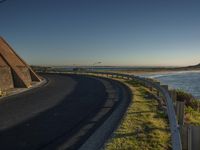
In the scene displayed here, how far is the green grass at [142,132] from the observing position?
307 inches

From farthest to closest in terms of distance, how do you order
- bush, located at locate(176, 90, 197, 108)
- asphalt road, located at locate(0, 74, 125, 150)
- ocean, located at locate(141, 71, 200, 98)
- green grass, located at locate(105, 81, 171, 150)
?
ocean, located at locate(141, 71, 200, 98), bush, located at locate(176, 90, 197, 108), asphalt road, located at locate(0, 74, 125, 150), green grass, located at locate(105, 81, 171, 150)

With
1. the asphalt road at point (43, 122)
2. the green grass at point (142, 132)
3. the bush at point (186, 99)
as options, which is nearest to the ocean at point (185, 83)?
the bush at point (186, 99)

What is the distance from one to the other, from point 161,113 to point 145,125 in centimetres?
255

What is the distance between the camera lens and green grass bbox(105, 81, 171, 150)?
7.79 m

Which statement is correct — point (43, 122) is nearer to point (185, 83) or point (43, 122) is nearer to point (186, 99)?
point (186, 99)

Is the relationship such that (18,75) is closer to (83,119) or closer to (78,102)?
(78,102)

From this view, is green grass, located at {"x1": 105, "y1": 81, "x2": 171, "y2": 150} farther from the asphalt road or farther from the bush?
the bush

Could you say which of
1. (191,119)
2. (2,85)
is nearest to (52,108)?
(191,119)

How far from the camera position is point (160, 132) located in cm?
915

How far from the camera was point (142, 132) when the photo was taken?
920cm

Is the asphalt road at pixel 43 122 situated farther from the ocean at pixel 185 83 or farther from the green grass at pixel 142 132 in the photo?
the ocean at pixel 185 83

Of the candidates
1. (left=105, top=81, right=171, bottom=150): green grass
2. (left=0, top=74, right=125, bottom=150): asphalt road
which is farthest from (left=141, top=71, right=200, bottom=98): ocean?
(left=105, top=81, right=171, bottom=150): green grass

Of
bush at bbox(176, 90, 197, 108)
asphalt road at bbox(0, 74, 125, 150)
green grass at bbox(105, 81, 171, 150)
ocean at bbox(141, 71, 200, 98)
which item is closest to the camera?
green grass at bbox(105, 81, 171, 150)

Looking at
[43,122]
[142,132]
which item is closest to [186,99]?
[142,132]
